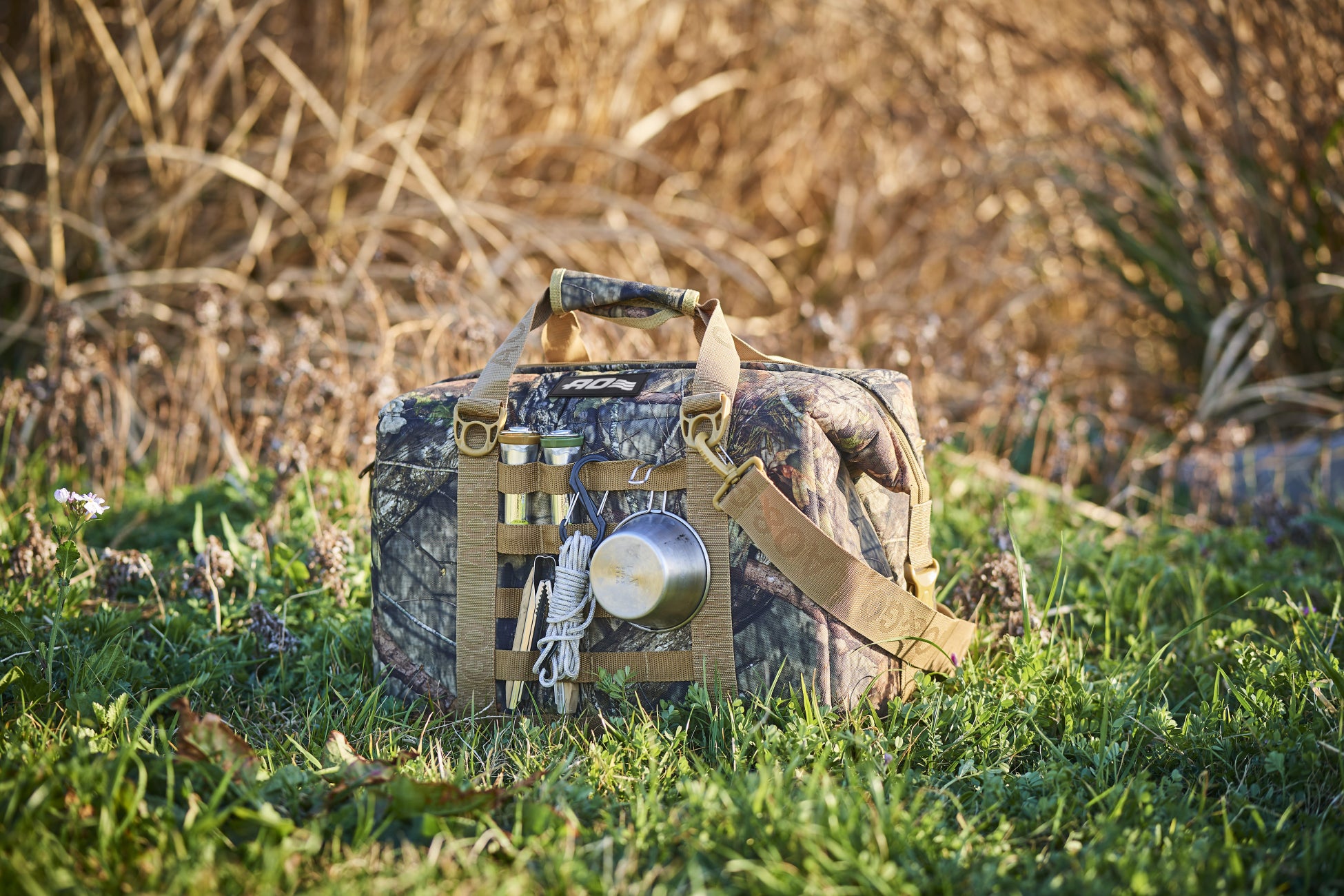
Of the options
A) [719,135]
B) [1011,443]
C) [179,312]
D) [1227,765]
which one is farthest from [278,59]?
[1227,765]

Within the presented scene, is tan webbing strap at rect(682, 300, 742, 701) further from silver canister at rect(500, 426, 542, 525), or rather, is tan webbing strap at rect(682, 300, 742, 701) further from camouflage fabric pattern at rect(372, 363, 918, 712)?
silver canister at rect(500, 426, 542, 525)

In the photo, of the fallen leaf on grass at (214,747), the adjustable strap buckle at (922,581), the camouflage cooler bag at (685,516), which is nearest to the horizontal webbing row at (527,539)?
the camouflage cooler bag at (685,516)

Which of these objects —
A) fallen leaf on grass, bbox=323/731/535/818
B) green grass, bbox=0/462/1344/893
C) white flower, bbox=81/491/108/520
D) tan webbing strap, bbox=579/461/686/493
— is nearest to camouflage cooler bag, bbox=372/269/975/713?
tan webbing strap, bbox=579/461/686/493

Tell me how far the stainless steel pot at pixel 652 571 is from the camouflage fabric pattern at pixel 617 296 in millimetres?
518

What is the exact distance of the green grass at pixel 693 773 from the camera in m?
1.58

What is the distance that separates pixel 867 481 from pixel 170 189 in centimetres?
401

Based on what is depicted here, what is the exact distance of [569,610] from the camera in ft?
7.14

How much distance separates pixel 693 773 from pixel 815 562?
1.61 ft

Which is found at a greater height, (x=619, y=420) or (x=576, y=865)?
(x=619, y=420)

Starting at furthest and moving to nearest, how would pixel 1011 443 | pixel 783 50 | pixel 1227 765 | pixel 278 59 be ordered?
1. pixel 783 50
2. pixel 278 59
3. pixel 1011 443
4. pixel 1227 765

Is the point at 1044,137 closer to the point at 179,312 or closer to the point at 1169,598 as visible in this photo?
the point at 1169,598

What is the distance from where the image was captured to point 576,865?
1.56 metres

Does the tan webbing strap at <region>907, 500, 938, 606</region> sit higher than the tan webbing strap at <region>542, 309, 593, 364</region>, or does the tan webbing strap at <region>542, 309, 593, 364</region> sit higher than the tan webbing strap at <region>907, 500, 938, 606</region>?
the tan webbing strap at <region>542, 309, 593, 364</region>

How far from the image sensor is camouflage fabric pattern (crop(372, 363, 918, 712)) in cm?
211
